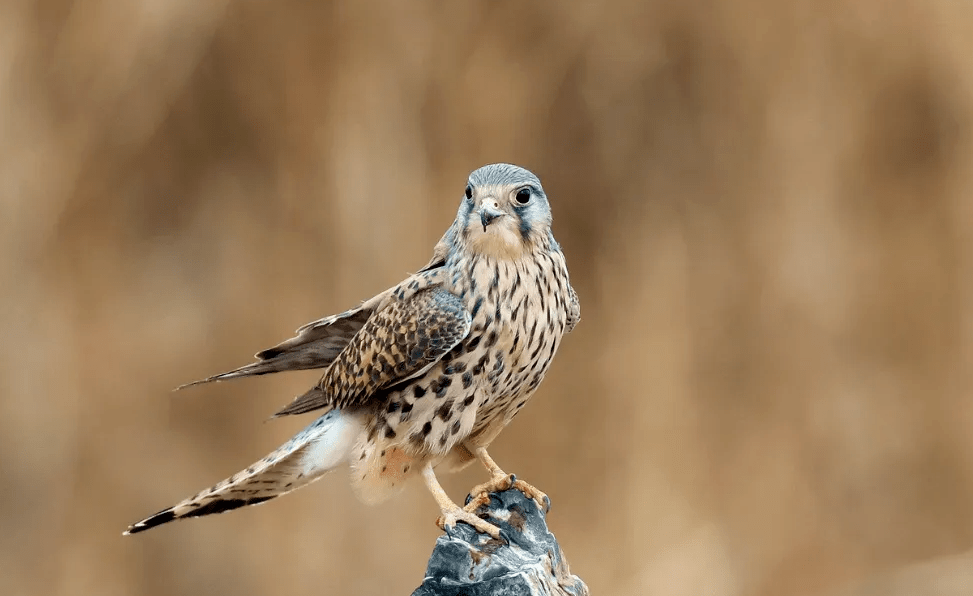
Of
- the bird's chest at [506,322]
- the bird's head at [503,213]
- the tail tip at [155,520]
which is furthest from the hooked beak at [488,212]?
the tail tip at [155,520]

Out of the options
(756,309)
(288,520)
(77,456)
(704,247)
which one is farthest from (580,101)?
(77,456)

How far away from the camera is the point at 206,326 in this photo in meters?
4.20

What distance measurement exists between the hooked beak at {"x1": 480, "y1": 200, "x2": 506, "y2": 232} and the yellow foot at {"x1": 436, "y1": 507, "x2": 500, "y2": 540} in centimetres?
54

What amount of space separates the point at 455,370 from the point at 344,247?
1.85 metres

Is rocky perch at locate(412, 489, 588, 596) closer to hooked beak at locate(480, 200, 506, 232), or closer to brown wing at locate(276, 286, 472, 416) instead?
brown wing at locate(276, 286, 472, 416)

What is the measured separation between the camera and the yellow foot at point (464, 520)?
7.45 ft

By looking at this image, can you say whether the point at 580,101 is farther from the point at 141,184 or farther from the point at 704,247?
the point at 141,184

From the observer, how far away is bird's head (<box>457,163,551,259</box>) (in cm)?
218

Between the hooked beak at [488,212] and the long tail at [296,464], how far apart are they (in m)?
0.59

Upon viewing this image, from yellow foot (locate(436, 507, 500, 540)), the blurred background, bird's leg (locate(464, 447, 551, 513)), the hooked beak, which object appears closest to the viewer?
the hooked beak

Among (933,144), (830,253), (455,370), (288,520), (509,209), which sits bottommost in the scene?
(455,370)

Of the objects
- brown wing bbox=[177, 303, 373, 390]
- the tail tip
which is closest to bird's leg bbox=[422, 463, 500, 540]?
brown wing bbox=[177, 303, 373, 390]

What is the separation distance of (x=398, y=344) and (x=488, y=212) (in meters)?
0.35

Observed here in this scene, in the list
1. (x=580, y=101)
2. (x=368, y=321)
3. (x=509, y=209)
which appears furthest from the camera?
(x=580, y=101)
